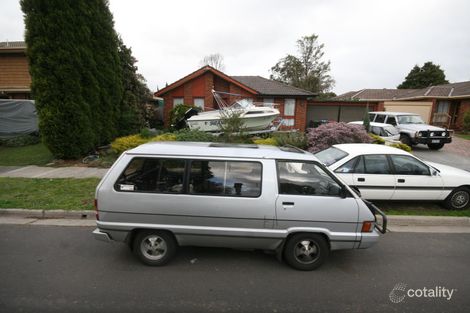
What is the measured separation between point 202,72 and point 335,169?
1375cm

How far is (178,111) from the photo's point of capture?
593 inches

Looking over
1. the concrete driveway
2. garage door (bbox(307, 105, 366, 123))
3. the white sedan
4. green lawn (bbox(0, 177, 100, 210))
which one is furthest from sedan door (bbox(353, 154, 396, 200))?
garage door (bbox(307, 105, 366, 123))

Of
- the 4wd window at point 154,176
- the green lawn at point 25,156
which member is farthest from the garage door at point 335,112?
the 4wd window at point 154,176

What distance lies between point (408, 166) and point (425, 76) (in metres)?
51.1

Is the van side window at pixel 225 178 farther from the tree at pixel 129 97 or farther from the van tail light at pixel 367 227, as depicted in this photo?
the tree at pixel 129 97

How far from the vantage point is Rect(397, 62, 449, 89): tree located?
42.3m

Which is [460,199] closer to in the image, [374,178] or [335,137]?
[374,178]

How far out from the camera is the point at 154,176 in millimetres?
3193

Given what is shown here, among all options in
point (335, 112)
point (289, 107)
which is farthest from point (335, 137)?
point (335, 112)

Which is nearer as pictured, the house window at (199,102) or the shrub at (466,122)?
the house window at (199,102)

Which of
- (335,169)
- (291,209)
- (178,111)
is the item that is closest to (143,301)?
(291,209)

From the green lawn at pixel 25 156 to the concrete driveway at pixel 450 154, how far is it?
16.1 metres

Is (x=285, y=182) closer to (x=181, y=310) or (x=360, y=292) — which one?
(x=360, y=292)

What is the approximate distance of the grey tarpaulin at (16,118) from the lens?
42.9ft
